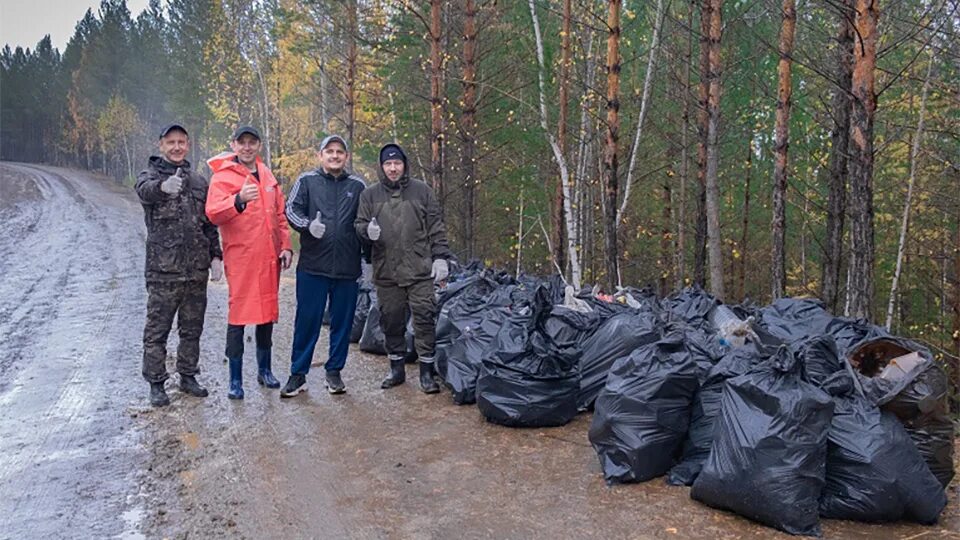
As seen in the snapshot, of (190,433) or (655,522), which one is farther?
(190,433)

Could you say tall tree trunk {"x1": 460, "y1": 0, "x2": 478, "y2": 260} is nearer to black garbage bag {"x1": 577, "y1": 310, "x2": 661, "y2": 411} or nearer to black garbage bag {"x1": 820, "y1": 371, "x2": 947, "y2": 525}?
black garbage bag {"x1": 577, "y1": 310, "x2": 661, "y2": 411}

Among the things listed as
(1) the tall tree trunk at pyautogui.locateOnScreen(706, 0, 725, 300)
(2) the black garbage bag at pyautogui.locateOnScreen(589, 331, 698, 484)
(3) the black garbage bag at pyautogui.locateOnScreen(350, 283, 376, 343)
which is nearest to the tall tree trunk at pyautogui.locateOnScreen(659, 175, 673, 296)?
(1) the tall tree trunk at pyautogui.locateOnScreen(706, 0, 725, 300)

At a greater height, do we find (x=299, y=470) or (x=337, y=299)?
(x=337, y=299)

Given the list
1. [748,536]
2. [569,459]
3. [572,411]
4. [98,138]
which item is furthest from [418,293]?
[98,138]

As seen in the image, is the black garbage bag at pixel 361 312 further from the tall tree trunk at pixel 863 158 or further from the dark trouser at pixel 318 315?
the tall tree trunk at pixel 863 158

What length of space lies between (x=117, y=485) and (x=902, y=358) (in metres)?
4.18

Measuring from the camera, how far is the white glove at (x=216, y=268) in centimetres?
515

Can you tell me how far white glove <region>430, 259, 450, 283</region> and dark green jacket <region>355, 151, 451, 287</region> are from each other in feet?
0.15

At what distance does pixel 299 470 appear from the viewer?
3.89 metres

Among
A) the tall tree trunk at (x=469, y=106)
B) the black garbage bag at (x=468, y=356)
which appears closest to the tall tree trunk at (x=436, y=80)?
the tall tree trunk at (x=469, y=106)

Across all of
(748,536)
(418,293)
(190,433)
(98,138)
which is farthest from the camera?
(98,138)

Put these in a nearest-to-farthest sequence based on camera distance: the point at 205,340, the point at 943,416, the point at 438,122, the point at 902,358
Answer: the point at 943,416
the point at 902,358
the point at 205,340
the point at 438,122

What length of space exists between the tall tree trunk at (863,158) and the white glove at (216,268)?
4893 millimetres

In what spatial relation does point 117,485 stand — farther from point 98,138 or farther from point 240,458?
point 98,138
